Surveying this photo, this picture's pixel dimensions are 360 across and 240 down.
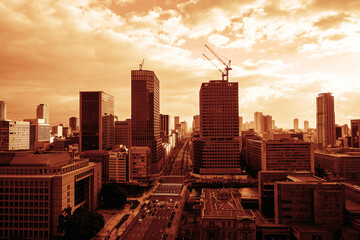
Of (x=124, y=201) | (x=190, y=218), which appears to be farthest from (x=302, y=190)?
(x=124, y=201)

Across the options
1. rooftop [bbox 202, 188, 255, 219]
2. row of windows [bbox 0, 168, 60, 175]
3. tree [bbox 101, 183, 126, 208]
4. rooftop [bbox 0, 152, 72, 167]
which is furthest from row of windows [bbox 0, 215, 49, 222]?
rooftop [bbox 202, 188, 255, 219]

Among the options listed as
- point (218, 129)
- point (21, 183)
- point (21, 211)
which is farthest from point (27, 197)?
point (218, 129)

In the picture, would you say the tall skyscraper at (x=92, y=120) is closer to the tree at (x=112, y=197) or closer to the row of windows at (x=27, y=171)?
the tree at (x=112, y=197)

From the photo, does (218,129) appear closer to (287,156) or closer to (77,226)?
(287,156)

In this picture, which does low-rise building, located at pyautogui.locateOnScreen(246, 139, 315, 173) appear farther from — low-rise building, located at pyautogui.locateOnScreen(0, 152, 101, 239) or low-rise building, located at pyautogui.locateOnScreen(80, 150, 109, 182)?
low-rise building, located at pyautogui.locateOnScreen(0, 152, 101, 239)

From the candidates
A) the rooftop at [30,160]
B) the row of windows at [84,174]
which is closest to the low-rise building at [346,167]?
the row of windows at [84,174]
